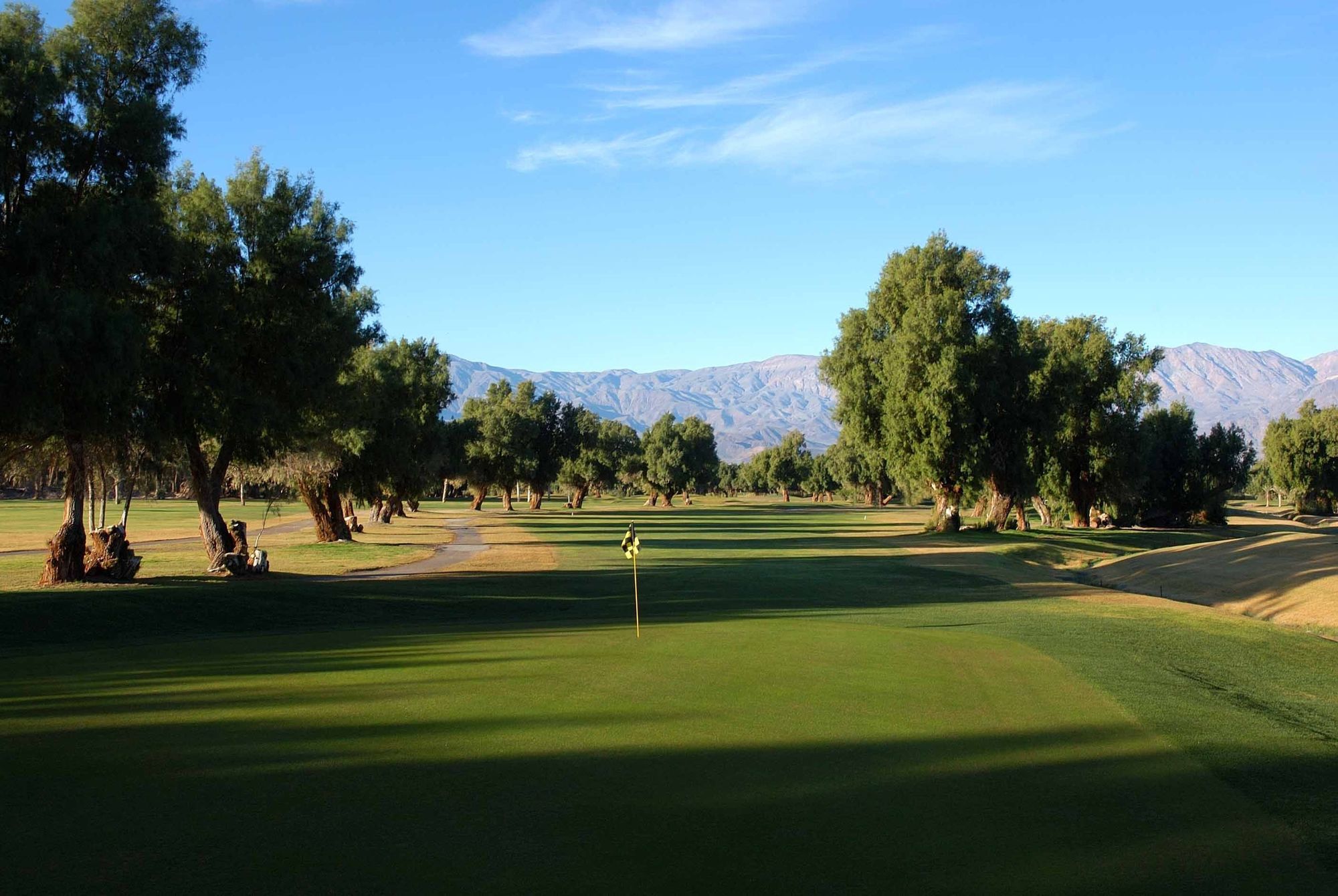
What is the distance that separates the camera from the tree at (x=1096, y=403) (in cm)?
6744

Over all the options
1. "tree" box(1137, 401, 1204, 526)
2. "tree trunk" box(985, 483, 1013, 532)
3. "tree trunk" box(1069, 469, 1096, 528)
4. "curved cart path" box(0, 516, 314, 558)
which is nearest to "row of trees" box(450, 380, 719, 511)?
"curved cart path" box(0, 516, 314, 558)

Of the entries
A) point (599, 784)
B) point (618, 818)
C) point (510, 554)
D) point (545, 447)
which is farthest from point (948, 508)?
point (618, 818)

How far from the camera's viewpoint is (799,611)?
23.9 metres

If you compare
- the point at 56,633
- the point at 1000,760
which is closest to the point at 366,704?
the point at 1000,760

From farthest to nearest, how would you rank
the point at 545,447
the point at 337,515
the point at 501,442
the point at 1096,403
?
the point at 545,447 < the point at 501,442 < the point at 1096,403 < the point at 337,515

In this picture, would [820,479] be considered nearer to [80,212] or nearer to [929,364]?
[929,364]

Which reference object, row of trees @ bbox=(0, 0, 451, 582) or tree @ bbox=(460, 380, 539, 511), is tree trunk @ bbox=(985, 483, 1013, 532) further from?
tree @ bbox=(460, 380, 539, 511)

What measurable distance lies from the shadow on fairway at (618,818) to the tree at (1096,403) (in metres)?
59.7

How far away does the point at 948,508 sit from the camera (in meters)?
62.6

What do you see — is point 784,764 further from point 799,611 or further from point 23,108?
point 23,108

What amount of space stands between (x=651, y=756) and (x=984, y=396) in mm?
51375

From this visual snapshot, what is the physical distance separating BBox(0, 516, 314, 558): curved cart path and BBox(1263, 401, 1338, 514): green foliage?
3646 inches

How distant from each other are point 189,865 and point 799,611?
1897 centimetres

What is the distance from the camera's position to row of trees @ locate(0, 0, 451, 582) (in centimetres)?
2102
